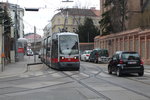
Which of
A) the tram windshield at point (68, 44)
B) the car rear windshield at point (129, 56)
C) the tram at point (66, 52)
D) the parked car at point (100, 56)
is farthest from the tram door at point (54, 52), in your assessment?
the parked car at point (100, 56)

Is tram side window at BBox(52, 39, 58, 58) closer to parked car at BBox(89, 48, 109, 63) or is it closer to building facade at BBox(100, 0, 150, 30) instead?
parked car at BBox(89, 48, 109, 63)

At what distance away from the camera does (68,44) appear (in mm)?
25531

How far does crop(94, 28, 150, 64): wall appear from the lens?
3788cm

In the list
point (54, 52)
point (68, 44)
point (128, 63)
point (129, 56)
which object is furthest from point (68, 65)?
point (128, 63)

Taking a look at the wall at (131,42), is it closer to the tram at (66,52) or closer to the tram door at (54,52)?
the tram at (66,52)

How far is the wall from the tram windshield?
14.2 metres

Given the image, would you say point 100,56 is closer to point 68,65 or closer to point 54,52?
point 54,52

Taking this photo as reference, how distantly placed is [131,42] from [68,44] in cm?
2053

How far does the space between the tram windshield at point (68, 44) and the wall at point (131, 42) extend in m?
14.2

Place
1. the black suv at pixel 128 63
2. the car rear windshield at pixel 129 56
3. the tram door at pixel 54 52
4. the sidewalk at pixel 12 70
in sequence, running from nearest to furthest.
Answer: the black suv at pixel 128 63, the car rear windshield at pixel 129 56, the sidewalk at pixel 12 70, the tram door at pixel 54 52

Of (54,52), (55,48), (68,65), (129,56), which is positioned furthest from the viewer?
(54,52)

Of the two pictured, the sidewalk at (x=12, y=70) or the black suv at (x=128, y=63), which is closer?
the black suv at (x=128, y=63)

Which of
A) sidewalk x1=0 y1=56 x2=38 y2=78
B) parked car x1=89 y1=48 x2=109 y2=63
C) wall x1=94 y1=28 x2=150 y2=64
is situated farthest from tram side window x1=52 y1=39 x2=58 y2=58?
parked car x1=89 y1=48 x2=109 y2=63

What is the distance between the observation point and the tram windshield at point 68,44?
25312mm
